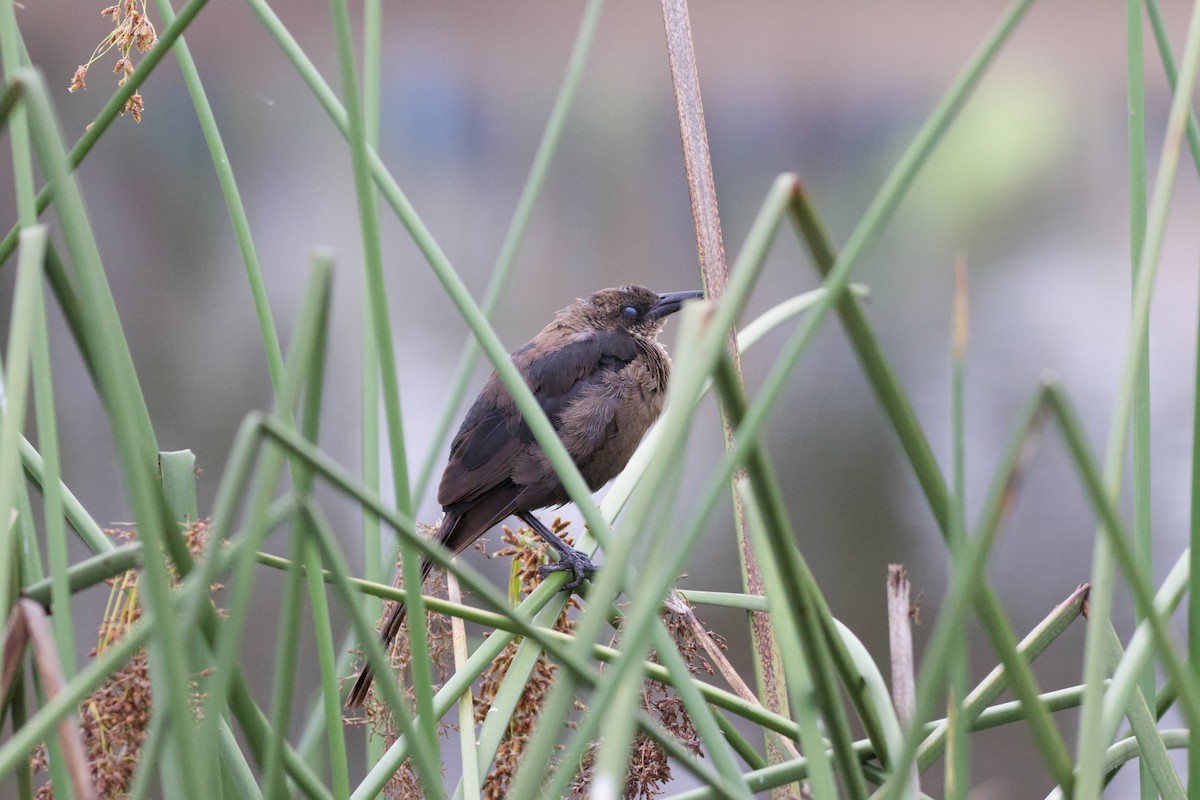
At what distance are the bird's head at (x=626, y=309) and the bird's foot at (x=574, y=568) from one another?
742 mm

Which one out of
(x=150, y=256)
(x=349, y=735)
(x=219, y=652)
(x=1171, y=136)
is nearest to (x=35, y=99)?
(x=219, y=652)

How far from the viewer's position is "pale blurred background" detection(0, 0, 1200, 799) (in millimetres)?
3279

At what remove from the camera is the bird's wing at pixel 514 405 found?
68.8 inches

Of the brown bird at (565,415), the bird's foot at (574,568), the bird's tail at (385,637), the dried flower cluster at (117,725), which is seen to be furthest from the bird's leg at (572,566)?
the dried flower cluster at (117,725)

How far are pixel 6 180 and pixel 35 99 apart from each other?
11.6 feet

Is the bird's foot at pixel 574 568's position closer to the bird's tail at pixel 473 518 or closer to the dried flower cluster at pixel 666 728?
the dried flower cluster at pixel 666 728

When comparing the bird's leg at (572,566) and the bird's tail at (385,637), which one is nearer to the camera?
the bird's tail at (385,637)

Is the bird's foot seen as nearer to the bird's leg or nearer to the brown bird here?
the bird's leg

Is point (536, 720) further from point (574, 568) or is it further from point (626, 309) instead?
point (626, 309)

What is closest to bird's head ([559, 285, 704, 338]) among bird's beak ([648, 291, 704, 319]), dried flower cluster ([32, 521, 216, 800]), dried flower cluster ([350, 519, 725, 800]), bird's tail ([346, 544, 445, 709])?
bird's beak ([648, 291, 704, 319])

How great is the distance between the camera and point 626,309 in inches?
82.2

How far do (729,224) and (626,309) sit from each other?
5.79 ft

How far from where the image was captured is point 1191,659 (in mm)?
590

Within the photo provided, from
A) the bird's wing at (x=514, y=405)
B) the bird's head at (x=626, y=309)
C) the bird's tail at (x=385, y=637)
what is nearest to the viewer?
the bird's tail at (x=385, y=637)
